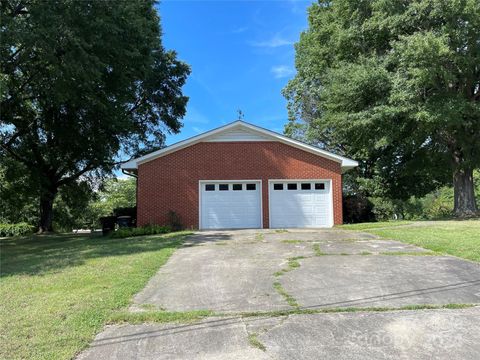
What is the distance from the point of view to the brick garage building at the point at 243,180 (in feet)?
57.2

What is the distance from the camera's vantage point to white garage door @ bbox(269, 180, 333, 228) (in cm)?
1773

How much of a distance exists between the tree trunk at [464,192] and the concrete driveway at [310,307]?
12.2 meters

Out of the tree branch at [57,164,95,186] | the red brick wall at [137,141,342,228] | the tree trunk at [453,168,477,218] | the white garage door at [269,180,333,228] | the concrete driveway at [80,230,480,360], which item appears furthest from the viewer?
the tree branch at [57,164,95,186]

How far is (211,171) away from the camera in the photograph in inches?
694

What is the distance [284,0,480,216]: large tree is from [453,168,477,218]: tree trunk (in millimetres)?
43

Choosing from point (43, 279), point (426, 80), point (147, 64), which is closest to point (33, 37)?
point (147, 64)

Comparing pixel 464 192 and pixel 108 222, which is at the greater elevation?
pixel 464 192

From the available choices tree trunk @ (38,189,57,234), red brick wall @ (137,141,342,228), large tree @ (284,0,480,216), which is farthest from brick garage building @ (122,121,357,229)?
tree trunk @ (38,189,57,234)

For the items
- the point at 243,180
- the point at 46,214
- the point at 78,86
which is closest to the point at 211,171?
the point at 243,180

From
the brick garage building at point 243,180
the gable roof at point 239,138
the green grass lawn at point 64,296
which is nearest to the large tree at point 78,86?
the gable roof at point 239,138

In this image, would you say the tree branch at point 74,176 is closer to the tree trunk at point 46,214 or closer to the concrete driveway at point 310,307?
the tree trunk at point 46,214

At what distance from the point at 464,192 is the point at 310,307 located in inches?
695

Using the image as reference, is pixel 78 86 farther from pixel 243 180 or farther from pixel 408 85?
pixel 408 85

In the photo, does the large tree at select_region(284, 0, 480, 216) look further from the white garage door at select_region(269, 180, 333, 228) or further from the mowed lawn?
the mowed lawn
